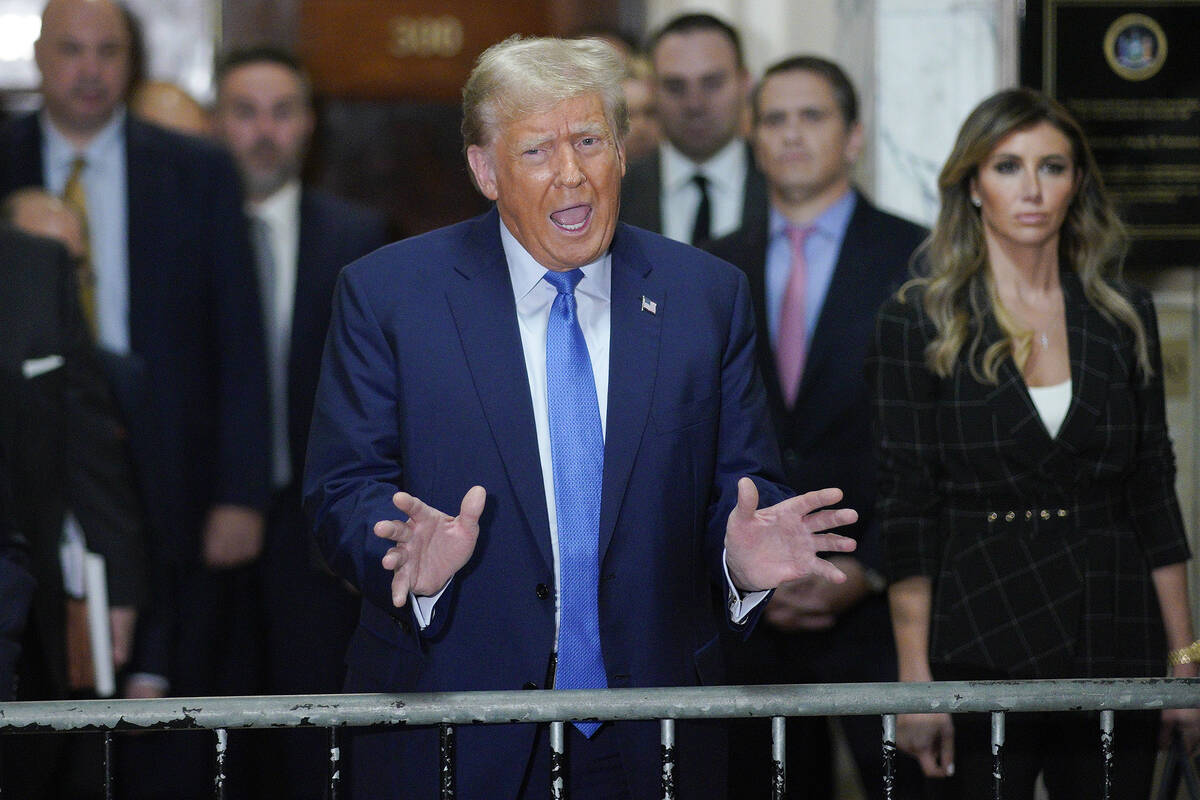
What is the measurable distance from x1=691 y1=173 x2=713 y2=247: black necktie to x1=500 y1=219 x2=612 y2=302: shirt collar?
2.01m

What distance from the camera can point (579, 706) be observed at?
2098 mm

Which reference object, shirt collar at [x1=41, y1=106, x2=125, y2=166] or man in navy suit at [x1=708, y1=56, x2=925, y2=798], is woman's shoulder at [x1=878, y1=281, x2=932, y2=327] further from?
shirt collar at [x1=41, y1=106, x2=125, y2=166]

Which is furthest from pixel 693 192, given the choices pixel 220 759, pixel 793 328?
pixel 220 759

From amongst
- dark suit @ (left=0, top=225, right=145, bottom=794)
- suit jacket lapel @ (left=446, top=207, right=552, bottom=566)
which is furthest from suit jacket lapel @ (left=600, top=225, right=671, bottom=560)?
dark suit @ (left=0, top=225, right=145, bottom=794)

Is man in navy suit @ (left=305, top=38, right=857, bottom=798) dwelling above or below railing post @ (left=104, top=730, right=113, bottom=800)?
above

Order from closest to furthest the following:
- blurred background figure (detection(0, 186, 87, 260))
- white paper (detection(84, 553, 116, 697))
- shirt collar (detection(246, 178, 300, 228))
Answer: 1. white paper (detection(84, 553, 116, 697))
2. blurred background figure (detection(0, 186, 87, 260))
3. shirt collar (detection(246, 178, 300, 228))

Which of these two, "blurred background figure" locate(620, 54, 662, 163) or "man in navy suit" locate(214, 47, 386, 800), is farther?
"blurred background figure" locate(620, 54, 662, 163)

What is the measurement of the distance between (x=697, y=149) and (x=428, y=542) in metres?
2.68

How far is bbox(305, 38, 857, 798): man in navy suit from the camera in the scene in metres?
2.43

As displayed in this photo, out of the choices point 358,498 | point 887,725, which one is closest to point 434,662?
point 358,498

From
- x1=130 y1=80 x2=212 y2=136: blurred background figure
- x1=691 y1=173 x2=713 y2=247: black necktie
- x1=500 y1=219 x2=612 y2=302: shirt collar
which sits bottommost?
x1=500 y1=219 x2=612 y2=302: shirt collar

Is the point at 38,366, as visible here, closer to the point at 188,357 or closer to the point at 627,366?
the point at 188,357

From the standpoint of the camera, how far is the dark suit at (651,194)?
4.54 meters

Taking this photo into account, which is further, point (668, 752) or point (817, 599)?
point (817, 599)
